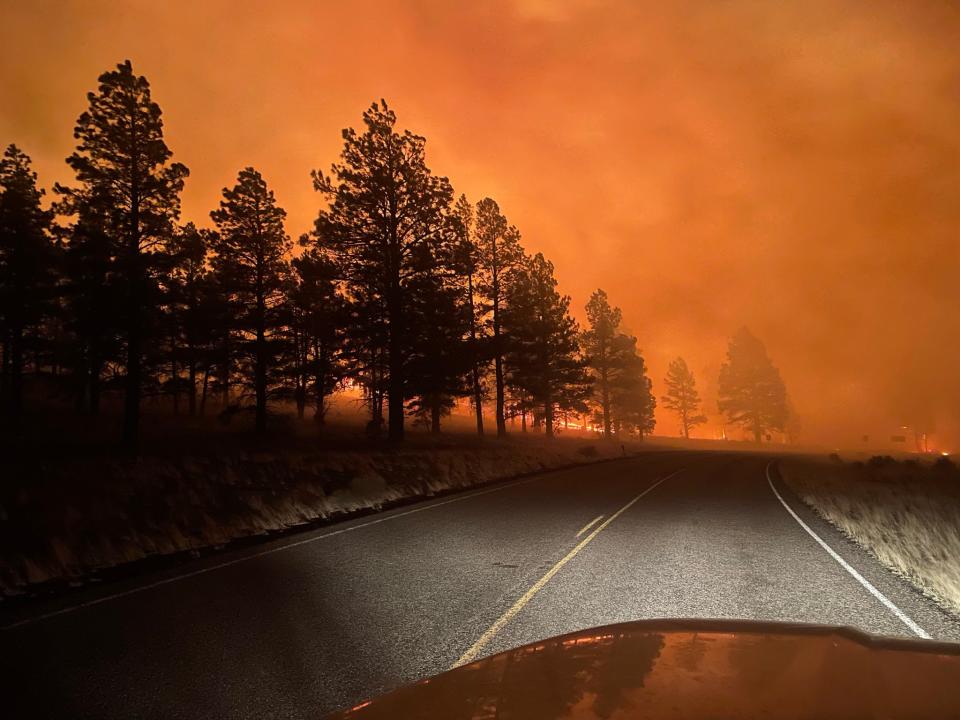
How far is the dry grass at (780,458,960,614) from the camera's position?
24.6 feet

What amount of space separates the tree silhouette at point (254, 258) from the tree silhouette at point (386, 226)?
6.28 m

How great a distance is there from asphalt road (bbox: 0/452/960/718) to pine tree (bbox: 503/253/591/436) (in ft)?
90.0

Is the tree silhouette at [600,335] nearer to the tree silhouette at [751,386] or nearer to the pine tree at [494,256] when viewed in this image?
the pine tree at [494,256]

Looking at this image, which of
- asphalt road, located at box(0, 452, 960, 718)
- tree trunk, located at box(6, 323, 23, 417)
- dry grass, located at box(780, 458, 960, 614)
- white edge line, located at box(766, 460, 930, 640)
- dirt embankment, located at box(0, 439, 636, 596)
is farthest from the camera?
tree trunk, located at box(6, 323, 23, 417)

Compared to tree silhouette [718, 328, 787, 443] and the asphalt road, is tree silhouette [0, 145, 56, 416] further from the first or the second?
tree silhouette [718, 328, 787, 443]

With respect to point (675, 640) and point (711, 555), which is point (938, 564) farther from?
point (675, 640)

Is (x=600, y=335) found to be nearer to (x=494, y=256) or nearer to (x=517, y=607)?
(x=494, y=256)

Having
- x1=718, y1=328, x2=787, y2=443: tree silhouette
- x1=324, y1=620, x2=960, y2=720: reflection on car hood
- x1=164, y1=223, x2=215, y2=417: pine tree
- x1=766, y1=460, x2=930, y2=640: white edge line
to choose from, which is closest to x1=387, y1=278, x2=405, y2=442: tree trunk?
x1=164, y1=223, x2=215, y2=417: pine tree

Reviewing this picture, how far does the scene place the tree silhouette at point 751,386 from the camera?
75375 millimetres

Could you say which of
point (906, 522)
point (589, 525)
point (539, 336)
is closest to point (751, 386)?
point (539, 336)

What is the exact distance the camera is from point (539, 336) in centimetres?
4138

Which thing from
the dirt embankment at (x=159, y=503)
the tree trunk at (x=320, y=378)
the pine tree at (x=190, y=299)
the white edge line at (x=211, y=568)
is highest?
the pine tree at (x=190, y=299)

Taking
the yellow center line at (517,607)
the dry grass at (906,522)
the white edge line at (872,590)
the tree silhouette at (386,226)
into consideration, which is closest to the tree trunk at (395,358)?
the tree silhouette at (386,226)

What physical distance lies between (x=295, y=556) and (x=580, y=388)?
42700 mm
